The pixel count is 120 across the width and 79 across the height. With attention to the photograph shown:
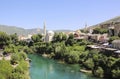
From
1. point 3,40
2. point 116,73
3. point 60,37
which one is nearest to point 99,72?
point 116,73

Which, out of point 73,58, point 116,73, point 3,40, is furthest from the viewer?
point 3,40

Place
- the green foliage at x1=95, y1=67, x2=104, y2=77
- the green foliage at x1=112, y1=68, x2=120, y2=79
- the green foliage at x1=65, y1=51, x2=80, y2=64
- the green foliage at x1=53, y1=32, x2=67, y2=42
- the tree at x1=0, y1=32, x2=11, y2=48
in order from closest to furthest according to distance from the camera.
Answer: the green foliage at x1=112, y1=68, x2=120, y2=79 → the green foliage at x1=95, y1=67, x2=104, y2=77 → the green foliage at x1=65, y1=51, x2=80, y2=64 → the green foliage at x1=53, y1=32, x2=67, y2=42 → the tree at x1=0, y1=32, x2=11, y2=48

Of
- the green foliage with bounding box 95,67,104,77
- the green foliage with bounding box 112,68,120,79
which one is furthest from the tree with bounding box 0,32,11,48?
the green foliage with bounding box 112,68,120,79

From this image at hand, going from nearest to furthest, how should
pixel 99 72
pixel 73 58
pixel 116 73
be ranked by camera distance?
1. pixel 116 73
2. pixel 99 72
3. pixel 73 58

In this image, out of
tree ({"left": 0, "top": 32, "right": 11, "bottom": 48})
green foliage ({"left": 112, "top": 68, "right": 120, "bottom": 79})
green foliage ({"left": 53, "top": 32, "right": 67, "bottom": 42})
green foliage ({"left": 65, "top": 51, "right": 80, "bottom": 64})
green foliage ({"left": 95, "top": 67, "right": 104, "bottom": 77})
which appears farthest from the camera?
tree ({"left": 0, "top": 32, "right": 11, "bottom": 48})

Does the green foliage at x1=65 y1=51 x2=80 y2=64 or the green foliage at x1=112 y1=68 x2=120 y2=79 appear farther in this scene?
the green foliage at x1=65 y1=51 x2=80 y2=64

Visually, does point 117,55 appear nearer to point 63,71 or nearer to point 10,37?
point 63,71

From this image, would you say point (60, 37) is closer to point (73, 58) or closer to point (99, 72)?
point (73, 58)

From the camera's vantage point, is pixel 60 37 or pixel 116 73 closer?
pixel 116 73

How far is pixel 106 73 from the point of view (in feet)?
89.6

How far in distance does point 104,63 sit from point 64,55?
1306cm

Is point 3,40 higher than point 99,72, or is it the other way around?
point 3,40

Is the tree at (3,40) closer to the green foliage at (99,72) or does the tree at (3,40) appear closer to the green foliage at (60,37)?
the green foliage at (60,37)

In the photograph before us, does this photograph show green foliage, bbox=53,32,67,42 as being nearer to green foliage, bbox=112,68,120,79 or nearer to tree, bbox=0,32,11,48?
tree, bbox=0,32,11,48
